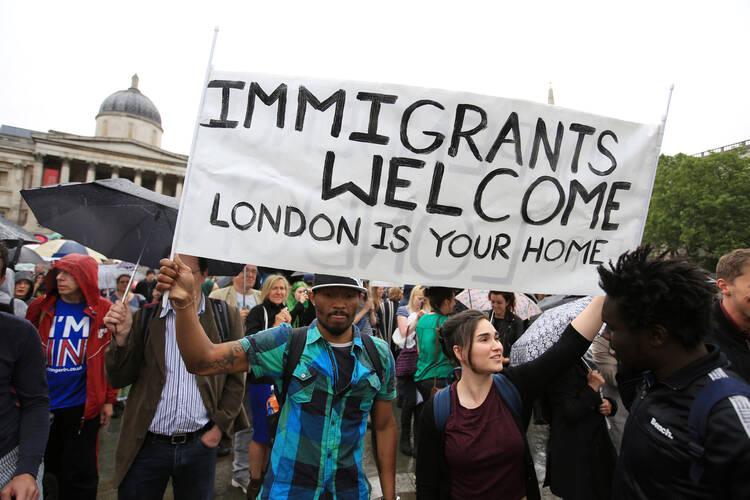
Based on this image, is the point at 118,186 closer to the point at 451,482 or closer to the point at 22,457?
the point at 22,457

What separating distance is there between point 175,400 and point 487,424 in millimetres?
Answer: 1683

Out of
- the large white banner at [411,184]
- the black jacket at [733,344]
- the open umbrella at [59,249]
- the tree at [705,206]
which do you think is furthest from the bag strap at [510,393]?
the tree at [705,206]

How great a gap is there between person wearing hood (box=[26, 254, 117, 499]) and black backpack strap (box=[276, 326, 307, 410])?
178 cm

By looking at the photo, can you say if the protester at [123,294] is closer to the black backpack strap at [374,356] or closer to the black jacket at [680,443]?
the black backpack strap at [374,356]

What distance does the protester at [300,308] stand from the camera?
4.63m

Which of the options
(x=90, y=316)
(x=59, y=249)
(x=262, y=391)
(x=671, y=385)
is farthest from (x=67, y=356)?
(x=59, y=249)

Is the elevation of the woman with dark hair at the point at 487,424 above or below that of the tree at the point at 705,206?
below

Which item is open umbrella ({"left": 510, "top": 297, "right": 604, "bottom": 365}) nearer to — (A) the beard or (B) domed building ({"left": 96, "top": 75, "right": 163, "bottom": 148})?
(A) the beard

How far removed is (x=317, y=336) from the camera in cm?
200

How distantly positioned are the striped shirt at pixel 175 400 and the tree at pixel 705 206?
110 feet

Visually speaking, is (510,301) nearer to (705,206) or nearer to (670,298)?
(670,298)

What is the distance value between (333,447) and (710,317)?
1.52 m

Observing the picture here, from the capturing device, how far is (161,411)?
Result: 2359mm

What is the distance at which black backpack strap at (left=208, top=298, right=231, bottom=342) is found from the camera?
265 cm
